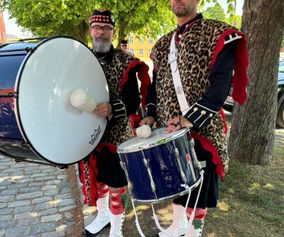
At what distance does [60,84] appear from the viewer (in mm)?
2129

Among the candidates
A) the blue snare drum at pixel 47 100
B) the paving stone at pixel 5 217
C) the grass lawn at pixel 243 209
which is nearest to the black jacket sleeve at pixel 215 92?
the blue snare drum at pixel 47 100

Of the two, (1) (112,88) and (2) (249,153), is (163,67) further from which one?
(2) (249,153)

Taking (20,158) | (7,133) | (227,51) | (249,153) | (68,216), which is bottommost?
(68,216)

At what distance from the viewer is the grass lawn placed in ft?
9.77

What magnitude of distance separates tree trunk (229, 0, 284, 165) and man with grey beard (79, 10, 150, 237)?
1680 mm

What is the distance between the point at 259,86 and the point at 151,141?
2.36 metres

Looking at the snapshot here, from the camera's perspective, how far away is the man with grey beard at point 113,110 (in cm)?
255

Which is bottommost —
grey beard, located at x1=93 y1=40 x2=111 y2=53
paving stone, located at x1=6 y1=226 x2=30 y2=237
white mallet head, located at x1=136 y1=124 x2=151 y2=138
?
paving stone, located at x1=6 y1=226 x2=30 y2=237

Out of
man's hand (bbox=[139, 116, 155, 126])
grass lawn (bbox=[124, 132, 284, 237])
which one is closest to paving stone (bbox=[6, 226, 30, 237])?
grass lawn (bbox=[124, 132, 284, 237])

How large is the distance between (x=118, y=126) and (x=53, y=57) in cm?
77

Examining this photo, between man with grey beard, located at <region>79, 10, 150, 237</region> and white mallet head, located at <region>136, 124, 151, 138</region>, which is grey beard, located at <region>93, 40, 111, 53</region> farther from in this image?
white mallet head, located at <region>136, 124, 151, 138</region>

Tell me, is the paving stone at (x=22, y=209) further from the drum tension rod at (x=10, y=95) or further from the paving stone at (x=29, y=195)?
the drum tension rod at (x=10, y=95)

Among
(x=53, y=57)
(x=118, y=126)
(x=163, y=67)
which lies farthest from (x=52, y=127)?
(x=163, y=67)

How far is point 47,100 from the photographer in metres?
2.05
